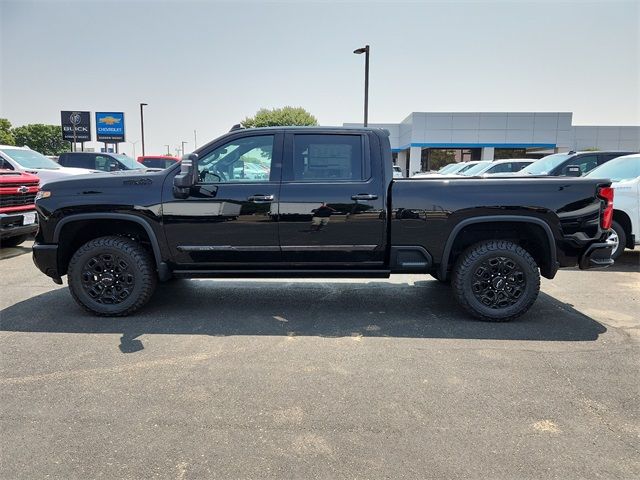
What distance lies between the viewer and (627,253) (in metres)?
8.70

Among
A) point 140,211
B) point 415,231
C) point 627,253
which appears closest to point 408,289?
point 415,231

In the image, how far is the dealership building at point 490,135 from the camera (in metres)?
37.1

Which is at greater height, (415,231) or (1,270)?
(415,231)

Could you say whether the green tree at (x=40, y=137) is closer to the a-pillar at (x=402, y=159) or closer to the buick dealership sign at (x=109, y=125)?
the buick dealership sign at (x=109, y=125)

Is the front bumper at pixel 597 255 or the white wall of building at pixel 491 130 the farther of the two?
the white wall of building at pixel 491 130

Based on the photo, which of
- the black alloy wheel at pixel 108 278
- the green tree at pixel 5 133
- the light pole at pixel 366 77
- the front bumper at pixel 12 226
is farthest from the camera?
the green tree at pixel 5 133

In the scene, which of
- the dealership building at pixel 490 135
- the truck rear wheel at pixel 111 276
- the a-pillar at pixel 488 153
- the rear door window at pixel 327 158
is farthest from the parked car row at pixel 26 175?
the a-pillar at pixel 488 153

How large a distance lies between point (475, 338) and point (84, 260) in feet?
13.0

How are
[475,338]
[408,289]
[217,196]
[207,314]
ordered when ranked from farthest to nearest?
1. [408,289]
2. [207,314]
3. [217,196]
4. [475,338]

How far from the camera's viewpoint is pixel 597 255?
4.74 m

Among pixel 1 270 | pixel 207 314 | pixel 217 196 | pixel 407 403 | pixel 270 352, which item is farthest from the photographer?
pixel 1 270

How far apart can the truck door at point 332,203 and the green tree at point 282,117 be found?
133ft

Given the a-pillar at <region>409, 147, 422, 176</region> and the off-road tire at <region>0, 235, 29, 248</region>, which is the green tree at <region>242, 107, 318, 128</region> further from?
the off-road tire at <region>0, 235, 29, 248</region>

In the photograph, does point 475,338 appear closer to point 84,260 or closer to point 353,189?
point 353,189
